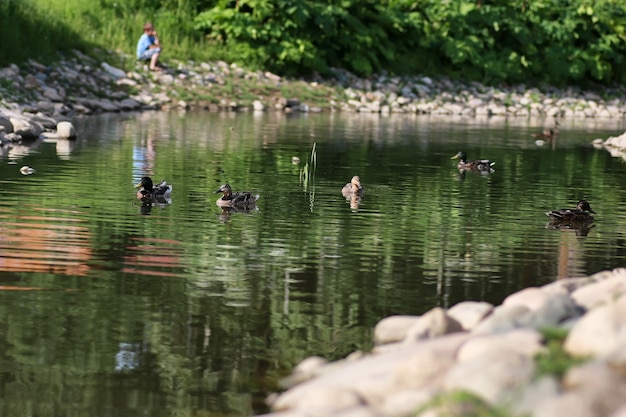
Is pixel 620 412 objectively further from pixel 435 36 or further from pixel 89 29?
pixel 435 36

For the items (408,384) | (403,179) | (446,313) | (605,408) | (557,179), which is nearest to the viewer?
(605,408)

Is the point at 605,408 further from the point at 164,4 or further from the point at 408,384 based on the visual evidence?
the point at 164,4

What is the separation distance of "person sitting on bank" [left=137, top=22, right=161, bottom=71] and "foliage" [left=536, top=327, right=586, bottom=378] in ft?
117

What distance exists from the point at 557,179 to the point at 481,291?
12403 millimetres

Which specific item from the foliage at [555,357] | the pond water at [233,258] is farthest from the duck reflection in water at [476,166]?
the foliage at [555,357]

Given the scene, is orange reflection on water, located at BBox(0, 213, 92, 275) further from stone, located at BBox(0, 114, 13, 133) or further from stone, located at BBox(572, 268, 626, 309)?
stone, located at BBox(0, 114, 13, 133)

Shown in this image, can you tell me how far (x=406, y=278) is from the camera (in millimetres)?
13070

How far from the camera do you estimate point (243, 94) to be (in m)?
43.9

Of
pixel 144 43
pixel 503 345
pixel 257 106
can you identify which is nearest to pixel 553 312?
pixel 503 345

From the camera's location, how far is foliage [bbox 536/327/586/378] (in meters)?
7.52

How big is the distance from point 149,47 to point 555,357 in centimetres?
3632

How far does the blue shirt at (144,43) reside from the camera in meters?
42.7

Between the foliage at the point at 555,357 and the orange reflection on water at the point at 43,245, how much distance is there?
5.91 metres

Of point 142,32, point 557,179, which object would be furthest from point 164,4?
point 557,179
